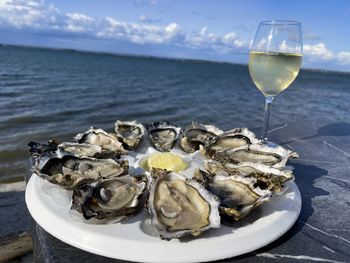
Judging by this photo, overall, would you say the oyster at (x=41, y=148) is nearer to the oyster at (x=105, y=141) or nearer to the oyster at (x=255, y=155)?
the oyster at (x=105, y=141)

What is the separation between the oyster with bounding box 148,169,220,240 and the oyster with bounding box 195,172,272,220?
46 mm

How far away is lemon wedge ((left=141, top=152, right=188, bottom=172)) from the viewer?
1.19 m

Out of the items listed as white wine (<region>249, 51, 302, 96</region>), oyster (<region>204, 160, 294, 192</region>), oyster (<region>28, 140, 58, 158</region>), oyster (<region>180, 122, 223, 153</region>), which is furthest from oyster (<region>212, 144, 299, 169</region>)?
oyster (<region>28, 140, 58, 158</region>)

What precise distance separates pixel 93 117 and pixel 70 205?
1074 centimetres

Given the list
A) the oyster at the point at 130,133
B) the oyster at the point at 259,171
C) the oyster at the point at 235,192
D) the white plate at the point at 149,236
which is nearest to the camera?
the white plate at the point at 149,236

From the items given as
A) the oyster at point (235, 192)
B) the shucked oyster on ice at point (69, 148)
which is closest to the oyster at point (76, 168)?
the shucked oyster on ice at point (69, 148)

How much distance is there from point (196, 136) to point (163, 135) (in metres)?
0.17

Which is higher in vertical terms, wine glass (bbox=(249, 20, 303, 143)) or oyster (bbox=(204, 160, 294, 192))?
wine glass (bbox=(249, 20, 303, 143))

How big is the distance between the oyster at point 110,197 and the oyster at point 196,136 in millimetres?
456

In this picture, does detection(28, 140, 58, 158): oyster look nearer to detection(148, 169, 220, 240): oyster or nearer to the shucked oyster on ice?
the shucked oyster on ice

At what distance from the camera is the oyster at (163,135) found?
1.44 m

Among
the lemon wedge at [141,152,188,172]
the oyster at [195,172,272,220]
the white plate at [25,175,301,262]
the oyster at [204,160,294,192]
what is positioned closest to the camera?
the white plate at [25,175,301,262]

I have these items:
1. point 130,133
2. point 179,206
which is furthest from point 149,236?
point 130,133

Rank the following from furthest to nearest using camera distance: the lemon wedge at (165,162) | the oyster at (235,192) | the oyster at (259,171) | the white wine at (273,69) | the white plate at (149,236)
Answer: the white wine at (273,69) < the lemon wedge at (165,162) < the oyster at (259,171) < the oyster at (235,192) < the white plate at (149,236)
